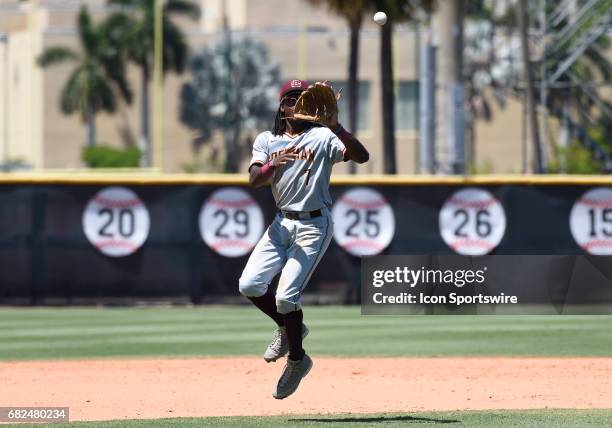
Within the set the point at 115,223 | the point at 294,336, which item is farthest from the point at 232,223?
the point at 294,336

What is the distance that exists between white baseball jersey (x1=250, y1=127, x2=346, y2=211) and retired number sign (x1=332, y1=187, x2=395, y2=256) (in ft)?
28.6

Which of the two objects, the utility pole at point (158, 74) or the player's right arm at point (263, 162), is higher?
the utility pole at point (158, 74)

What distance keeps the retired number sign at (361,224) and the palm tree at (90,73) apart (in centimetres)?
4414

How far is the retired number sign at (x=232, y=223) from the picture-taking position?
16.5 meters

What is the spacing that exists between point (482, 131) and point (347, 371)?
4998 centimetres

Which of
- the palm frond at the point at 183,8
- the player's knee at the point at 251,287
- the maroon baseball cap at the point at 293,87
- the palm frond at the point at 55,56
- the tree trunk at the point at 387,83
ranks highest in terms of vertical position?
the palm frond at the point at 183,8

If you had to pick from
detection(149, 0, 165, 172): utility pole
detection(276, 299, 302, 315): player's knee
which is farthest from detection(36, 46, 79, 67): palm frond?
detection(276, 299, 302, 315): player's knee

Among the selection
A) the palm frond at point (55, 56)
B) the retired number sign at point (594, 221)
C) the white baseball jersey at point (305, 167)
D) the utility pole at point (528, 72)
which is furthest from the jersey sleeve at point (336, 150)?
the palm frond at point (55, 56)

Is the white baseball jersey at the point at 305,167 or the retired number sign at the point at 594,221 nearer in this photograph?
the white baseball jersey at the point at 305,167

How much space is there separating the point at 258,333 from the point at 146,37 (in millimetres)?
48010

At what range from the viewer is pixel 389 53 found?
28.5m

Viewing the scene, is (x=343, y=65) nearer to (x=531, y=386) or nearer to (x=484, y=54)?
(x=484, y=54)

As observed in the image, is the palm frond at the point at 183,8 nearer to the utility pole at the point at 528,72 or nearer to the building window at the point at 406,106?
the building window at the point at 406,106

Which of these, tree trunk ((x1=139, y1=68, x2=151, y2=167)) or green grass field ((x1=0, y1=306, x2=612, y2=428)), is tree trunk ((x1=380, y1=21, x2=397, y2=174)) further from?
tree trunk ((x1=139, y1=68, x2=151, y2=167))
